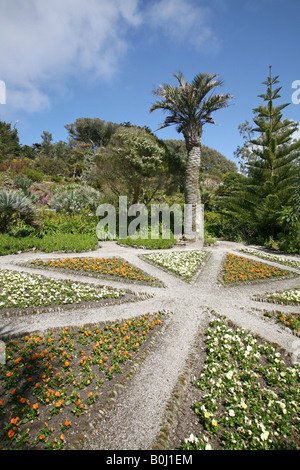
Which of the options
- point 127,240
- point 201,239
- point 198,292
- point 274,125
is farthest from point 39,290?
point 274,125

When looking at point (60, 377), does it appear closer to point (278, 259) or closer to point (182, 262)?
point (182, 262)

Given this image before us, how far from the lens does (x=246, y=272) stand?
655 centimetres

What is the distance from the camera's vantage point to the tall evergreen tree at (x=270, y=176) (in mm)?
10594

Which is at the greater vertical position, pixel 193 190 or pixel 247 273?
pixel 193 190

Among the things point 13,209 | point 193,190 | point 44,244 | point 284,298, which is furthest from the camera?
point 193,190

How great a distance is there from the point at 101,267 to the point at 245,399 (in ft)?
16.3

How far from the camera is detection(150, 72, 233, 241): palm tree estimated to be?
11.4 meters

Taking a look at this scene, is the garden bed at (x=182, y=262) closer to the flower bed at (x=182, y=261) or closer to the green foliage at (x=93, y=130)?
the flower bed at (x=182, y=261)

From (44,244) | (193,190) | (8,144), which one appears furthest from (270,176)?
(8,144)

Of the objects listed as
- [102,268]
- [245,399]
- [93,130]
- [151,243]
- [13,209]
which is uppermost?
[93,130]

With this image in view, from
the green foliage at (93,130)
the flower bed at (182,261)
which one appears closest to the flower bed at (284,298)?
the flower bed at (182,261)

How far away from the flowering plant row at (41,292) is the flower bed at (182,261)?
2.19 metres

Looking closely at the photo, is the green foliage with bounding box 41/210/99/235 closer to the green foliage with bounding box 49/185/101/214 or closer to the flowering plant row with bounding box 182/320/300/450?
the green foliage with bounding box 49/185/101/214
